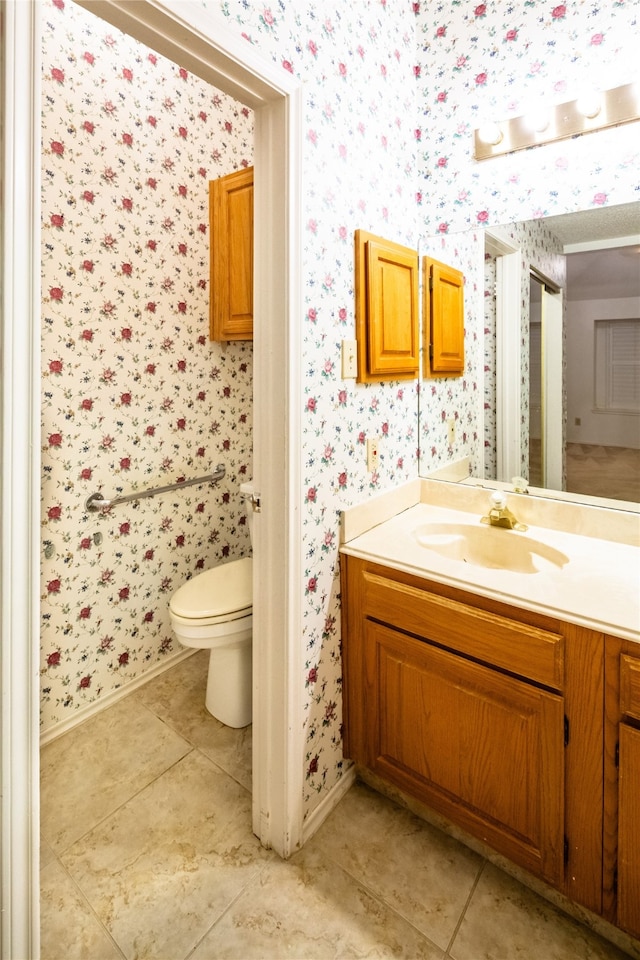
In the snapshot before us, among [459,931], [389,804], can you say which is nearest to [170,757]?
[389,804]

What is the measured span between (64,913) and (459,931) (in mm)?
969

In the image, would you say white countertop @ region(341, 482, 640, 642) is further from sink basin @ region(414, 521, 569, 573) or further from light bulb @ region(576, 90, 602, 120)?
light bulb @ region(576, 90, 602, 120)

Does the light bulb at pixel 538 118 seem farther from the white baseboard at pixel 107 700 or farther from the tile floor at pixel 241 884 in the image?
the white baseboard at pixel 107 700

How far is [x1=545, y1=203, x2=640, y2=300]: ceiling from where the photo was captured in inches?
54.5

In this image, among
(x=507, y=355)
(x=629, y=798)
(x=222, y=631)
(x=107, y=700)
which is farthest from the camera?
(x=107, y=700)

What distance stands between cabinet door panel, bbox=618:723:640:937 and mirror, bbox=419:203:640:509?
2.35ft

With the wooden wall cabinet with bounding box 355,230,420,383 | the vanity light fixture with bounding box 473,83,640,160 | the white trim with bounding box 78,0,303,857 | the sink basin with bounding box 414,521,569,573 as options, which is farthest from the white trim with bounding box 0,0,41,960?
the vanity light fixture with bounding box 473,83,640,160

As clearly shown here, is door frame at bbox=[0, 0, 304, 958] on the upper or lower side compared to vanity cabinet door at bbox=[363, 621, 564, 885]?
upper

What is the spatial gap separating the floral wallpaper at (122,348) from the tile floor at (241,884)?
0.51m

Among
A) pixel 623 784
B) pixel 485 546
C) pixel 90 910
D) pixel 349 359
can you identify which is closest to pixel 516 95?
pixel 349 359

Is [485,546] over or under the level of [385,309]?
under

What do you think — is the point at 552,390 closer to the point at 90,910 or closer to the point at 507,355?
the point at 507,355

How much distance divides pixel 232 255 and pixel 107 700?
1906 millimetres

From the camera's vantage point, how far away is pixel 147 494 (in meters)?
2.08
